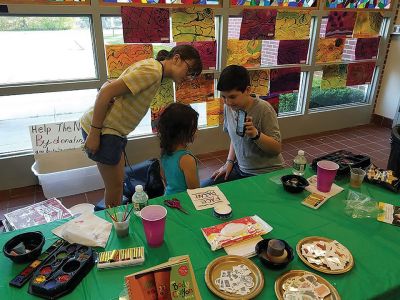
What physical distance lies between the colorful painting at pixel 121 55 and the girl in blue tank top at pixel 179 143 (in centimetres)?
138

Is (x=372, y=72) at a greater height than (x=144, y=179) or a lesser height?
greater

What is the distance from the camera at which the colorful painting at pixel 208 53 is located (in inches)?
112

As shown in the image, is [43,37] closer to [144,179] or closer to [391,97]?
[144,179]

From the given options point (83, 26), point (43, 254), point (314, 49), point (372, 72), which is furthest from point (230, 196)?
point (372, 72)

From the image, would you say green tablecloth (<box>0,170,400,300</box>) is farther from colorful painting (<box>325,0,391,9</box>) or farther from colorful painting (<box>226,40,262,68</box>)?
colorful painting (<box>325,0,391,9</box>)

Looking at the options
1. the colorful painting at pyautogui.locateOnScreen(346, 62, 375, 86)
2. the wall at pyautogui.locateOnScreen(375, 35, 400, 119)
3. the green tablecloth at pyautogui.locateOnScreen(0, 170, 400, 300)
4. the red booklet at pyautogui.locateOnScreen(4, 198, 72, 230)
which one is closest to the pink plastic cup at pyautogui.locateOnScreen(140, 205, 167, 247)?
the green tablecloth at pyautogui.locateOnScreen(0, 170, 400, 300)

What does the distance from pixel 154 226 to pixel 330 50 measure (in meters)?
3.35

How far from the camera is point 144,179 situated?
6.52ft

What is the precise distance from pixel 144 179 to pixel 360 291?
140 centimetres

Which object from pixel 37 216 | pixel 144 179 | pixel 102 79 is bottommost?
pixel 37 216

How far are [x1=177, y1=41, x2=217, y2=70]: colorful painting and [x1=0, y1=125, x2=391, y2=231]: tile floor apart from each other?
917mm

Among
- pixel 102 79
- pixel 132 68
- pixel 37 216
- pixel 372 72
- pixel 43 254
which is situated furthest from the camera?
pixel 372 72

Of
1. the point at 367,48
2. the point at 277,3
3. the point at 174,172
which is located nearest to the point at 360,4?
the point at 367,48

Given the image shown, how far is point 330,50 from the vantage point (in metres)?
3.56
